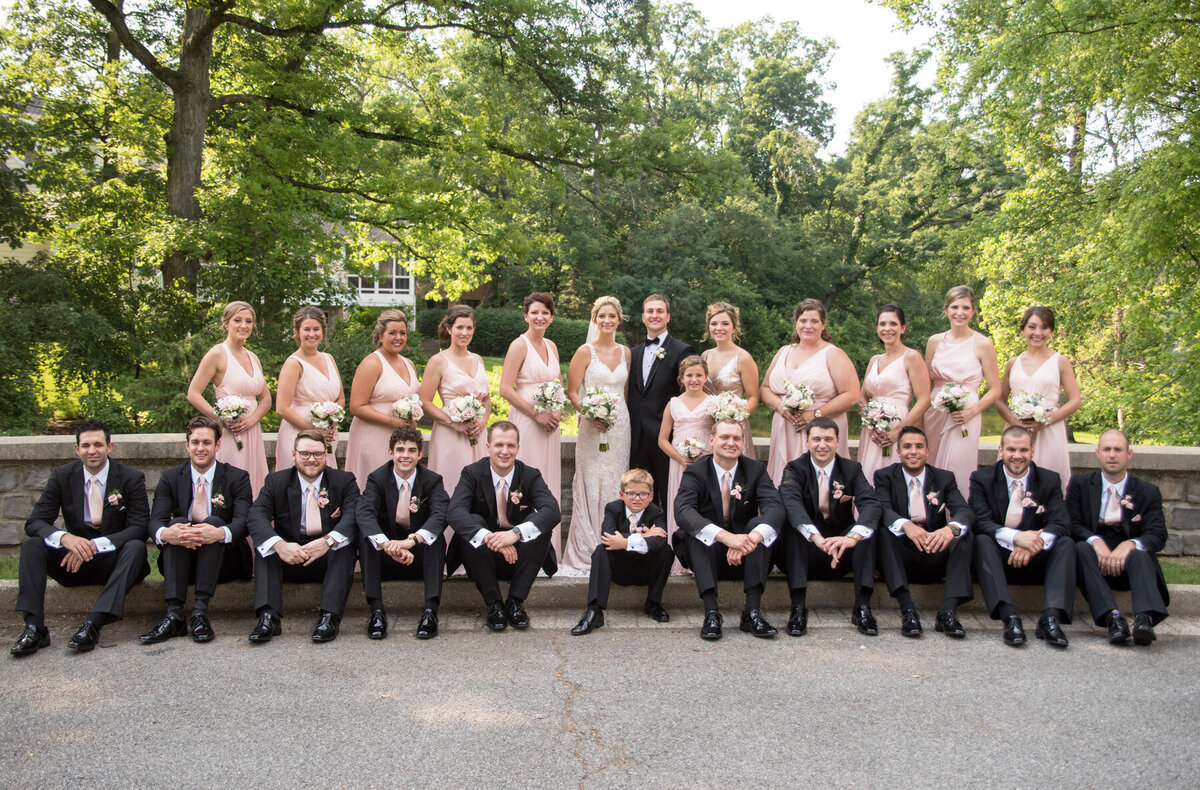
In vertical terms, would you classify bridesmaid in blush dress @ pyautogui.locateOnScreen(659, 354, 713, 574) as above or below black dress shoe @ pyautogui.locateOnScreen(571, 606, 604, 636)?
above

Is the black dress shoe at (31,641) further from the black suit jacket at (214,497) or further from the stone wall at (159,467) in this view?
the stone wall at (159,467)

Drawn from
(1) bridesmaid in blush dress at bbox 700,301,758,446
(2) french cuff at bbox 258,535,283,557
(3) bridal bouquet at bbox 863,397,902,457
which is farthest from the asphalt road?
(1) bridesmaid in blush dress at bbox 700,301,758,446

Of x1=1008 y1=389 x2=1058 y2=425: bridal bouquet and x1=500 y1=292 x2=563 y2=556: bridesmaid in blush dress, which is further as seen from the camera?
x1=500 y1=292 x2=563 y2=556: bridesmaid in blush dress

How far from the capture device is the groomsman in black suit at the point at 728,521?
5719 mm

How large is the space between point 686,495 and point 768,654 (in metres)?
1.25

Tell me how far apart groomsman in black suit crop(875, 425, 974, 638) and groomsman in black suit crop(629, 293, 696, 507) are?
172cm

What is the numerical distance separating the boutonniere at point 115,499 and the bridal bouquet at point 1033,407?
20.3 ft

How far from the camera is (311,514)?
5875mm

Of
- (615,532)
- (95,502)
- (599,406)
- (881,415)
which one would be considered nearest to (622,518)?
(615,532)

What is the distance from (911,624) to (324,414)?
13.7 feet

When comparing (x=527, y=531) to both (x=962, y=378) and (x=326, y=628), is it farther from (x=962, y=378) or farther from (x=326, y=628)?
(x=962, y=378)

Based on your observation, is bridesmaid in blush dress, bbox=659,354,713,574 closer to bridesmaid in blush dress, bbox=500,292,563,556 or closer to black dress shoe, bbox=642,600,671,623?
black dress shoe, bbox=642,600,671,623

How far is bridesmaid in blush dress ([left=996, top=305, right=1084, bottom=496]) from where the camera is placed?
6.79m

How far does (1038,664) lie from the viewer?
5066 mm
